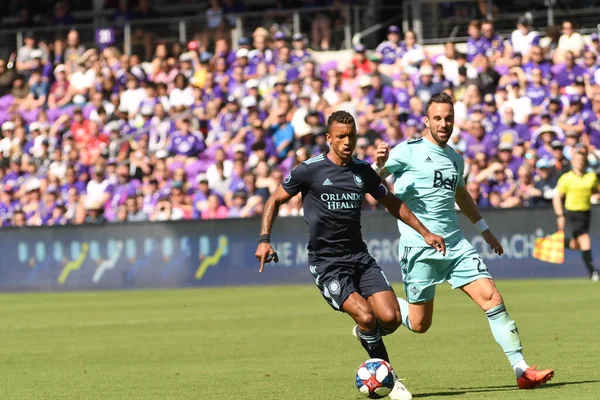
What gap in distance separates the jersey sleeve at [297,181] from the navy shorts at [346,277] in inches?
21.7

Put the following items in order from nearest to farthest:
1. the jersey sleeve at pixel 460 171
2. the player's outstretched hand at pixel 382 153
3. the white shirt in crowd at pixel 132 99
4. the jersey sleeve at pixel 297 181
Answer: the jersey sleeve at pixel 297 181
the player's outstretched hand at pixel 382 153
the jersey sleeve at pixel 460 171
the white shirt in crowd at pixel 132 99

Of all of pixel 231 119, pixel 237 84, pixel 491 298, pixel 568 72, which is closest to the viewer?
pixel 491 298

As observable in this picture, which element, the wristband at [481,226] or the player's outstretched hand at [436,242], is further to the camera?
the wristband at [481,226]

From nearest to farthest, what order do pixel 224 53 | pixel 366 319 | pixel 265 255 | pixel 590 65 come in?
pixel 265 255 → pixel 366 319 → pixel 590 65 → pixel 224 53

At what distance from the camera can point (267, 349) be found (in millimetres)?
12992

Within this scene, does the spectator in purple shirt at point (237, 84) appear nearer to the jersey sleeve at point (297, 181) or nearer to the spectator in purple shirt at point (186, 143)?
the spectator in purple shirt at point (186, 143)

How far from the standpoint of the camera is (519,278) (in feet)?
74.1

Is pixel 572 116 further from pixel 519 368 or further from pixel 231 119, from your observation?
pixel 519 368

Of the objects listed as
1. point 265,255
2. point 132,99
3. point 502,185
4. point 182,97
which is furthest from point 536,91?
point 265,255

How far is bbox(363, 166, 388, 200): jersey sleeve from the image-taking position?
9.53 m

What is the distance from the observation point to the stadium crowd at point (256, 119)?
78.3 ft

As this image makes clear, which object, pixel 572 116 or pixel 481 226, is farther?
pixel 572 116

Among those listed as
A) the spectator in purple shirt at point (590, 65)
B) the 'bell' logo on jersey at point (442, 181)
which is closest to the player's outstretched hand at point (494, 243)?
the 'bell' logo on jersey at point (442, 181)

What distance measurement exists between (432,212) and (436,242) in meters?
0.70
